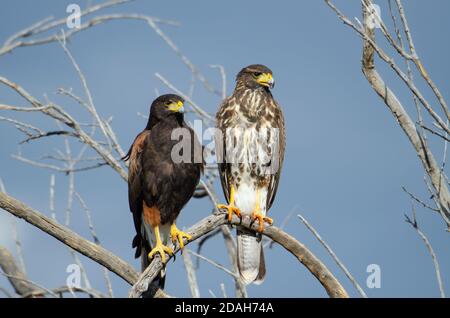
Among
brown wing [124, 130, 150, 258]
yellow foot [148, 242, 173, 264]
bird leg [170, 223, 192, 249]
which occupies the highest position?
brown wing [124, 130, 150, 258]

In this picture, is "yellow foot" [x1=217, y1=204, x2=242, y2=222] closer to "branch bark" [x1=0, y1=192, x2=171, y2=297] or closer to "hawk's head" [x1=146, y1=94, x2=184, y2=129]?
"hawk's head" [x1=146, y1=94, x2=184, y2=129]

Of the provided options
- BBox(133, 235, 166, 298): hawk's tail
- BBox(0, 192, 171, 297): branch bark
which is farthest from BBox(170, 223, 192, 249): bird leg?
BBox(0, 192, 171, 297): branch bark

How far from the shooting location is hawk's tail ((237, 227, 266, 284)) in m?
6.02

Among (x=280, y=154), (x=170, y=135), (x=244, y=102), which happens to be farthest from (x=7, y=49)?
(x=280, y=154)

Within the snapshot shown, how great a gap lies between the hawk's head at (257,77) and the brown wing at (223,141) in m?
0.26

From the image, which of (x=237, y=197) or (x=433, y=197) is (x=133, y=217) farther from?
(x=433, y=197)

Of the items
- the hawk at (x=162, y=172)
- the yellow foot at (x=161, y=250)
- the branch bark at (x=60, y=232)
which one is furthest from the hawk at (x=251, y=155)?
the branch bark at (x=60, y=232)

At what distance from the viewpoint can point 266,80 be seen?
6.04 m

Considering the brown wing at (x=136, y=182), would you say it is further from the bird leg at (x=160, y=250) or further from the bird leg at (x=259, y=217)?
the bird leg at (x=259, y=217)

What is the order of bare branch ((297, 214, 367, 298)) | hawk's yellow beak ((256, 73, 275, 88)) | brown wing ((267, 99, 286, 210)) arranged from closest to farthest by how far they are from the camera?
bare branch ((297, 214, 367, 298)), brown wing ((267, 99, 286, 210)), hawk's yellow beak ((256, 73, 275, 88))

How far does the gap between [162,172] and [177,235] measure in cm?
52

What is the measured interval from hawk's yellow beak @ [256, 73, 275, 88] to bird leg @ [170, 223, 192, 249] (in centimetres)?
144

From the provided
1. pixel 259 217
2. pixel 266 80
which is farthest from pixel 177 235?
pixel 266 80

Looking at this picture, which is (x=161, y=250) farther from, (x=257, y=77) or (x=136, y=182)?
(x=257, y=77)
